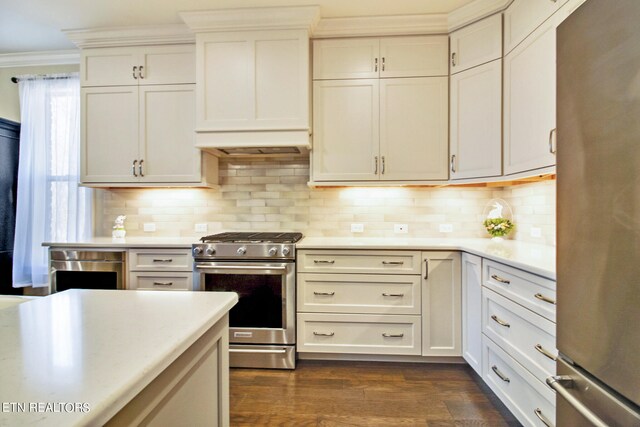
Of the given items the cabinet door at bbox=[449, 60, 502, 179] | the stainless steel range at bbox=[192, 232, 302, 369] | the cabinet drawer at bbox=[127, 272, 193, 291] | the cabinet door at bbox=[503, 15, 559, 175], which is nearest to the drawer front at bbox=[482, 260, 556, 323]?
the cabinet door at bbox=[503, 15, 559, 175]

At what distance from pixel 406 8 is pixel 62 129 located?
3.21 meters

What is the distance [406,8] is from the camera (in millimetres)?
2373

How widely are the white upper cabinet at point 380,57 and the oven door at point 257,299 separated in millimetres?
1601

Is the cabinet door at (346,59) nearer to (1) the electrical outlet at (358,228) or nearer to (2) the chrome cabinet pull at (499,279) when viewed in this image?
(1) the electrical outlet at (358,228)

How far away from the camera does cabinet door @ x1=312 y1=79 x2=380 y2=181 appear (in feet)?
8.37

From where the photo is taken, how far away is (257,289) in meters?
2.34

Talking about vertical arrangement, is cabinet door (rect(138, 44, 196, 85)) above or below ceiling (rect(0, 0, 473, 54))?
below

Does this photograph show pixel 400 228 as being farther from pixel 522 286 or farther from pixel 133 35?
pixel 133 35

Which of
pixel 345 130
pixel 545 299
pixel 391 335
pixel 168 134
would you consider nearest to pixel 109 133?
pixel 168 134

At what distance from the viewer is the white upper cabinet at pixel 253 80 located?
2.46 metres

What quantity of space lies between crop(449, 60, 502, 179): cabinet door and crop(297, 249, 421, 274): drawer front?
31.1 inches

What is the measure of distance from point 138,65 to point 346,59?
5.73 ft

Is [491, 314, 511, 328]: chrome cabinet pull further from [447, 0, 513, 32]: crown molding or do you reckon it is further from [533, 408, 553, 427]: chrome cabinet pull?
[447, 0, 513, 32]: crown molding

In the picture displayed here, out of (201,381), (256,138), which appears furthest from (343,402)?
(256,138)
